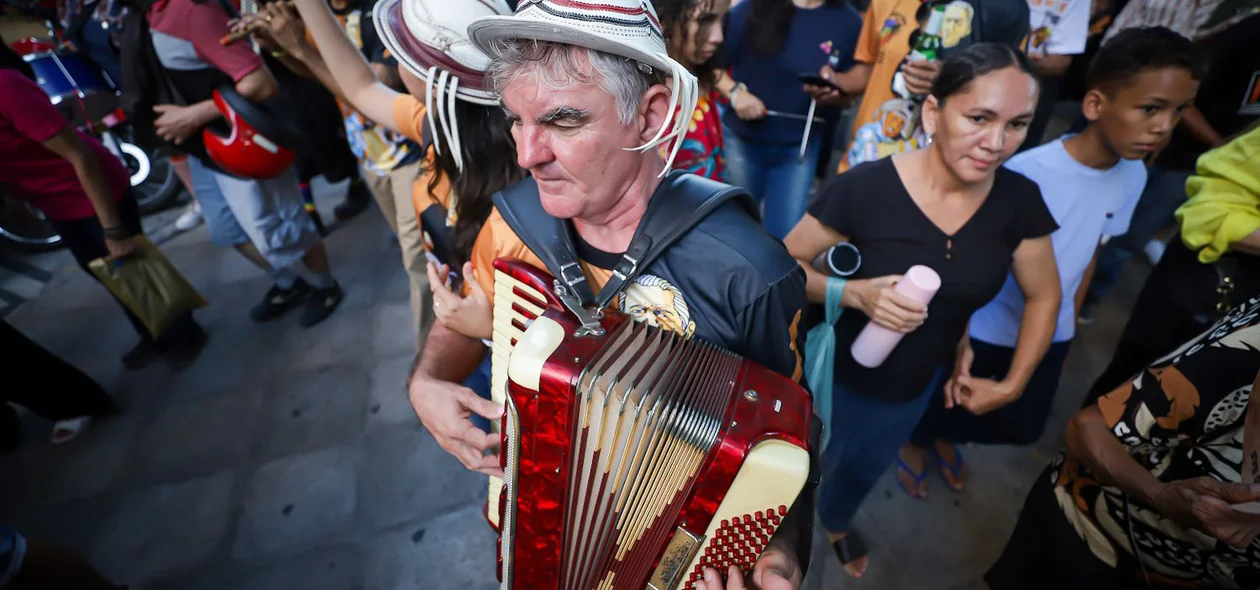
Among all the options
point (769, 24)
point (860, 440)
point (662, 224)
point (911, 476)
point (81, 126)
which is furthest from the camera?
point (81, 126)

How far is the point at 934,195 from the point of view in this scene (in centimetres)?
164

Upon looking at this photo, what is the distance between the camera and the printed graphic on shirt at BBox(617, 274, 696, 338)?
1227 millimetres

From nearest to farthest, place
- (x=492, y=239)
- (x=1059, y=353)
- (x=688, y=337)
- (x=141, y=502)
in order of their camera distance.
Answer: (x=688, y=337) < (x=492, y=239) < (x=1059, y=353) < (x=141, y=502)

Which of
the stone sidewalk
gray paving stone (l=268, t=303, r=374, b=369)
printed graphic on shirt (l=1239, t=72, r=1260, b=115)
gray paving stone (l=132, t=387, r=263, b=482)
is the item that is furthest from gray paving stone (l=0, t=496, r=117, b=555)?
printed graphic on shirt (l=1239, t=72, r=1260, b=115)

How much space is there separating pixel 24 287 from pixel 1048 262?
6.75m

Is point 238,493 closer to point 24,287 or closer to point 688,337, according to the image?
point 688,337

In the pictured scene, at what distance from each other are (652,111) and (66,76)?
18.4 feet

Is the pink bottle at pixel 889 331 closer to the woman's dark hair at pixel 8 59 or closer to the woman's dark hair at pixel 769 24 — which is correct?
the woman's dark hair at pixel 769 24

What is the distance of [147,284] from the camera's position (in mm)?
2902

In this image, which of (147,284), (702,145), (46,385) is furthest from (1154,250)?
(46,385)

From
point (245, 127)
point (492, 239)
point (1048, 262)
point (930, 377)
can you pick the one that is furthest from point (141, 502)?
point (1048, 262)

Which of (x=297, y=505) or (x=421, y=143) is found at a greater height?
(x=421, y=143)

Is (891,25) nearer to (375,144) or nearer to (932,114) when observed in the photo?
(932,114)

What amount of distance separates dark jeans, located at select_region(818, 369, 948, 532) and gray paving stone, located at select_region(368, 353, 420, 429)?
7.24ft
